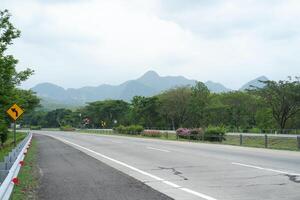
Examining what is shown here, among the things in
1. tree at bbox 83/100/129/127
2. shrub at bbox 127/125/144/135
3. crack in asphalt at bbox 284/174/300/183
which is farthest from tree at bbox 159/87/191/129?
crack in asphalt at bbox 284/174/300/183

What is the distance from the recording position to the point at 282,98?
6178cm

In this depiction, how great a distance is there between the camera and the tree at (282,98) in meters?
59.9

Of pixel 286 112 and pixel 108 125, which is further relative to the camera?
pixel 108 125

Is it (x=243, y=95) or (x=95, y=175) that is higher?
(x=243, y=95)

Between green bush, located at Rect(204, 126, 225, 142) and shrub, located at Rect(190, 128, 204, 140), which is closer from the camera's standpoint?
green bush, located at Rect(204, 126, 225, 142)

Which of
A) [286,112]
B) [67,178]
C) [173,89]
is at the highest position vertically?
[173,89]

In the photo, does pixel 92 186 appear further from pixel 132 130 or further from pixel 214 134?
pixel 132 130

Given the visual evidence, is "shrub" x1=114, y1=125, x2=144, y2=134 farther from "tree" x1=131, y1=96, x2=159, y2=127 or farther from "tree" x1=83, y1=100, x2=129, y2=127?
"tree" x1=83, y1=100, x2=129, y2=127

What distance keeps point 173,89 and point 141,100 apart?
955cm

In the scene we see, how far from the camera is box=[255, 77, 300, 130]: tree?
5994cm

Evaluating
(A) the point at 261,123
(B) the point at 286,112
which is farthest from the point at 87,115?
(B) the point at 286,112

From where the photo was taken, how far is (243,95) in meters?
88.8

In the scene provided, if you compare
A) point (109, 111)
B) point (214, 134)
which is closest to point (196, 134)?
point (214, 134)

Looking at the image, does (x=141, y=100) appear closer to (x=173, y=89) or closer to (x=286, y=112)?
(x=173, y=89)
